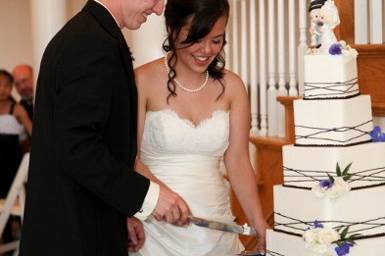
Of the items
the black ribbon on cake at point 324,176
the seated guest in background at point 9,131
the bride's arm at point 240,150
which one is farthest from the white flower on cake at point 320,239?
the seated guest in background at point 9,131

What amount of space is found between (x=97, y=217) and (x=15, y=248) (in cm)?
331

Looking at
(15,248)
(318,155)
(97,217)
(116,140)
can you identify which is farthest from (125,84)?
(15,248)

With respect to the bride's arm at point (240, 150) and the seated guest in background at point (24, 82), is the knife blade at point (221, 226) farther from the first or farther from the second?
the seated guest in background at point (24, 82)

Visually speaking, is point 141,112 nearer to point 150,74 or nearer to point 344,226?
point 150,74

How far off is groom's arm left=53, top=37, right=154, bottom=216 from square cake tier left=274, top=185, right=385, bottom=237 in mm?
469

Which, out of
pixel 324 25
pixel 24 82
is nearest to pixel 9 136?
pixel 24 82

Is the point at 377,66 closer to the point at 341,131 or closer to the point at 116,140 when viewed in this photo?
the point at 341,131

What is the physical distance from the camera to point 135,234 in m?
2.13

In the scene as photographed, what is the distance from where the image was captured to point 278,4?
3.74 metres

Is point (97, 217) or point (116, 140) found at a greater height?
point (116, 140)

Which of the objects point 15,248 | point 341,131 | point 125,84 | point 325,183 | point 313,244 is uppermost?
point 125,84

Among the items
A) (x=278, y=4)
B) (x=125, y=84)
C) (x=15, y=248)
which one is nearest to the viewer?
(x=125, y=84)

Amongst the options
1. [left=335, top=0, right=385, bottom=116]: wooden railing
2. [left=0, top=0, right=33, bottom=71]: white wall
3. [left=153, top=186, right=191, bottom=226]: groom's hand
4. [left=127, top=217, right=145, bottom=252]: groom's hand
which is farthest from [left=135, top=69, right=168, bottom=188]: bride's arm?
[left=0, top=0, right=33, bottom=71]: white wall

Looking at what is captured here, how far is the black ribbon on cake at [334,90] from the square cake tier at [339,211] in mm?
248
